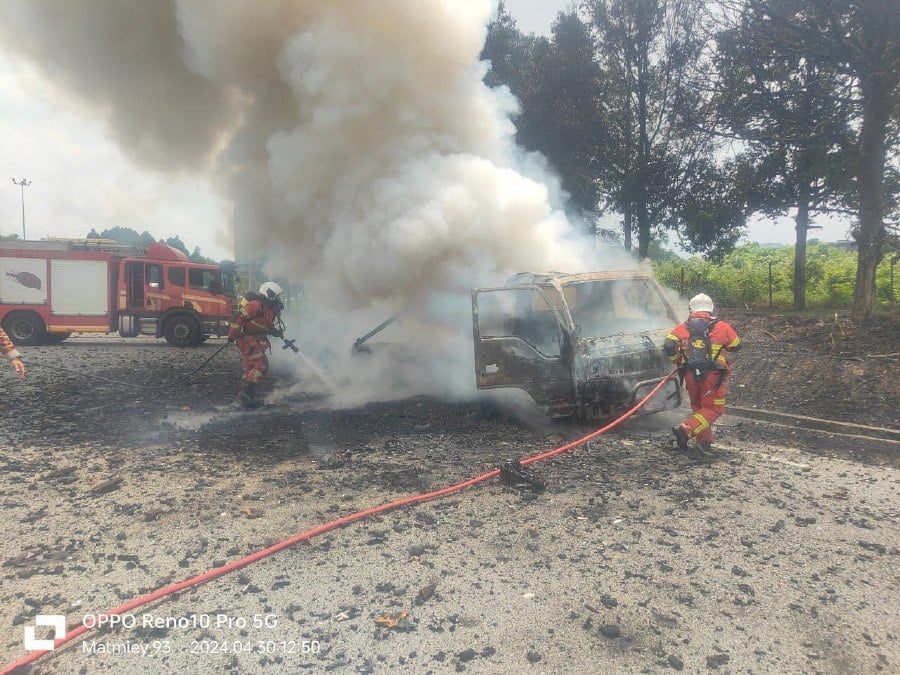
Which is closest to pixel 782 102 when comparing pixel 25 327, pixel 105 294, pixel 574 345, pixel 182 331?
pixel 574 345

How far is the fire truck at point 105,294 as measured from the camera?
14.7 metres

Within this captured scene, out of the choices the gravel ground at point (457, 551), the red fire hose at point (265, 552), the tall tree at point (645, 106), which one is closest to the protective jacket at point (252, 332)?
the gravel ground at point (457, 551)

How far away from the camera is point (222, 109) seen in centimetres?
969

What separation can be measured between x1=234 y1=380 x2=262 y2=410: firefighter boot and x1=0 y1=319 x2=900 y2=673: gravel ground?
53.6 inches

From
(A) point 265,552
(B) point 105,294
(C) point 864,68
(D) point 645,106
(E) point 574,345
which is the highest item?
(D) point 645,106

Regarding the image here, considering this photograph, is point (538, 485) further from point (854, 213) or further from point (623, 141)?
point (623, 141)

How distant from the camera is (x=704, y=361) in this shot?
5.07 metres

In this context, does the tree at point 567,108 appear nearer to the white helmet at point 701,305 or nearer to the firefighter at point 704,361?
the white helmet at point 701,305

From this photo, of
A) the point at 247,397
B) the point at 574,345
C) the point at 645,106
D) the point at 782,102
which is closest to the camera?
Answer: the point at 574,345

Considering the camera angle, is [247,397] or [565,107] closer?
[247,397]

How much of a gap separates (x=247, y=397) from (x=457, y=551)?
16.2 ft

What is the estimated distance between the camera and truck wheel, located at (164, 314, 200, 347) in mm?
14719

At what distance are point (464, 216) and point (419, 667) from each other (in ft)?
20.8
